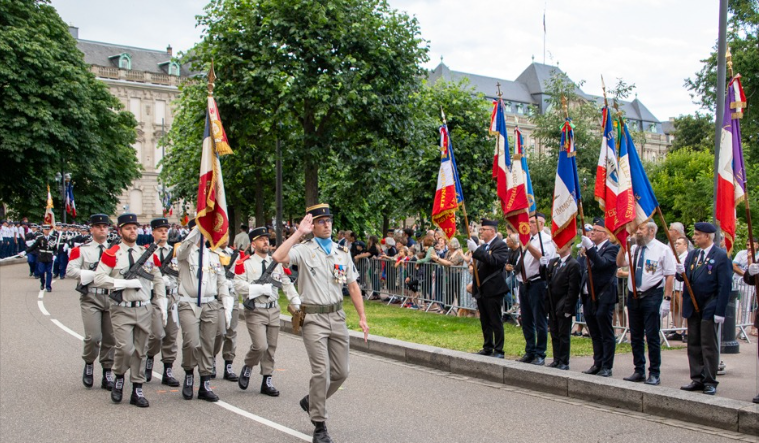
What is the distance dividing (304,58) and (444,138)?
298 inches

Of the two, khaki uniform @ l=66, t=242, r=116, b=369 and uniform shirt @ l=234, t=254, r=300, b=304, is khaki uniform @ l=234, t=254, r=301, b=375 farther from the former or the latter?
khaki uniform @ l=66, t=242, r=116, b=369

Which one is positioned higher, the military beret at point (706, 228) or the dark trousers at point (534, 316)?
the military beret at point (706, 228)

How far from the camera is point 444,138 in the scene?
12352 mm

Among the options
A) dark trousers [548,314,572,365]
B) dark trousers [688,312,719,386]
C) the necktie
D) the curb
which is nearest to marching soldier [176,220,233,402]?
the curb

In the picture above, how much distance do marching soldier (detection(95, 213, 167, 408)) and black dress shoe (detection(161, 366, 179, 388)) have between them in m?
0.75

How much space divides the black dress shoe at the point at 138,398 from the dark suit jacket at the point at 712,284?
615 cm

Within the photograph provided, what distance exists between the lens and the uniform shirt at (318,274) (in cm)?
Result: 704

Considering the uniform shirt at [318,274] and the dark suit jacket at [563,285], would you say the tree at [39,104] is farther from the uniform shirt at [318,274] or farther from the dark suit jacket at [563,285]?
the uniform shirt at [318,274]

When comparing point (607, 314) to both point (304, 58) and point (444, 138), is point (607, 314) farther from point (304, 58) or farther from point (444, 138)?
point (304, 58)

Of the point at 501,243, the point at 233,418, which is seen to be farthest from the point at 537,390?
the point at 233,418

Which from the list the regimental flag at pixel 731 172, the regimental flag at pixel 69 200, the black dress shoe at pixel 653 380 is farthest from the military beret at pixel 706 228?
the regimental flag at pixel 69 200

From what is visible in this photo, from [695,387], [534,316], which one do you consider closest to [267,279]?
[534,316]

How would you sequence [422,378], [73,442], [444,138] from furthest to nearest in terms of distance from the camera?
[444,138]
[422,378]
[73,442]

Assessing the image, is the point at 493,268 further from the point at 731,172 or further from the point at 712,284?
the point at 731,172
